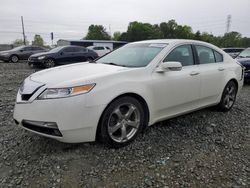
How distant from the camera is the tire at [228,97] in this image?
16.0 feet

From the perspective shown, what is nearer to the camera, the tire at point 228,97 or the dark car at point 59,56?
the tire at point 228,97

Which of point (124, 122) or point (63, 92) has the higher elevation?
point (63, 92)

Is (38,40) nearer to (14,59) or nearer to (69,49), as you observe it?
(14,59)

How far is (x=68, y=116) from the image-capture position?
283 cm

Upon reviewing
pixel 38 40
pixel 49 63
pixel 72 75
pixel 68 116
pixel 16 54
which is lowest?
pixel 49 63

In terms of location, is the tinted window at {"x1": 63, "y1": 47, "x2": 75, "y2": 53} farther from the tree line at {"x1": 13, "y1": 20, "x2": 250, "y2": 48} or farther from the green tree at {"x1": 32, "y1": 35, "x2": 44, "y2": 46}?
the green tree at {"x1": 32, "y1": 35, "x2": 44, "y2": 46}

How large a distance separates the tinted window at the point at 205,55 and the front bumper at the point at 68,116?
2.32 meters

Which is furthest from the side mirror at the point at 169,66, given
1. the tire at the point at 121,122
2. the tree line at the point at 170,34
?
the tree line at the point at 170,34

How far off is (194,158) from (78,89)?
1675mm

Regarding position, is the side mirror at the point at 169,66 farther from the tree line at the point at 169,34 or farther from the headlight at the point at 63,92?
the tree line at the point at 169,34

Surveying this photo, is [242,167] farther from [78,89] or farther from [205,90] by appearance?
[78,89]

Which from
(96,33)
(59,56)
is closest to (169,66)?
(59,56)

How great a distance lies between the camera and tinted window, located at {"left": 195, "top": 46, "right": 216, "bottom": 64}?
4414 millimetres

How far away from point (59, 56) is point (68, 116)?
11.6m
